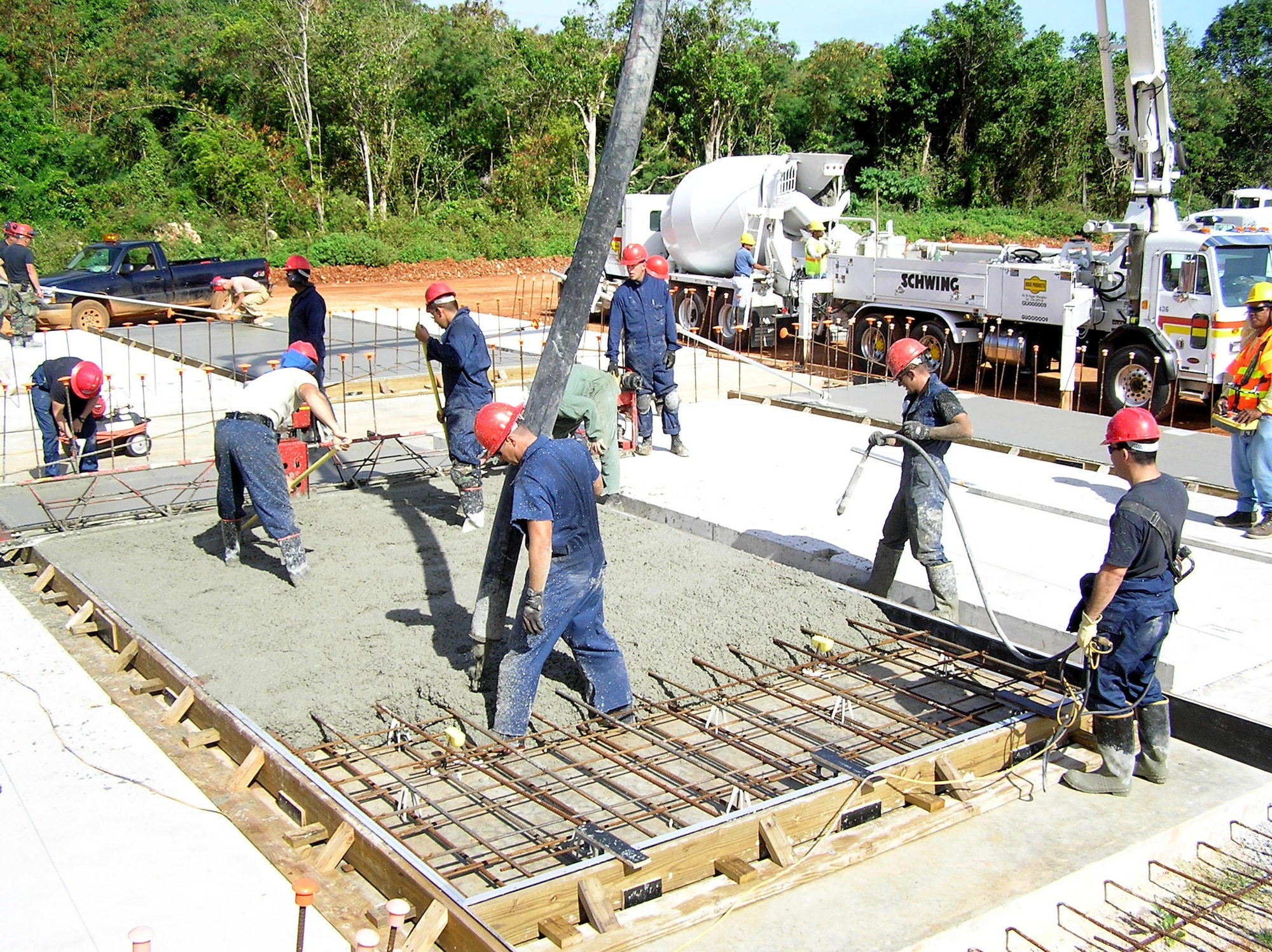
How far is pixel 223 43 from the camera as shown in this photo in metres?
32.9

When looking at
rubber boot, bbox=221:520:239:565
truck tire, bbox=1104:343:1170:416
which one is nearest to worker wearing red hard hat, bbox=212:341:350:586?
rubber boot, bbox=221:520:239:565

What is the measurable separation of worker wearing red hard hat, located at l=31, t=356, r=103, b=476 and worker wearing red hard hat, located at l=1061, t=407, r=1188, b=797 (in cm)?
789

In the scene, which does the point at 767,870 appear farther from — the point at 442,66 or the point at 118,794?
the point at 442,66

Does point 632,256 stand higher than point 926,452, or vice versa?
point 632,256

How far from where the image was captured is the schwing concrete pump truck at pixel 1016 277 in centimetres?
1277

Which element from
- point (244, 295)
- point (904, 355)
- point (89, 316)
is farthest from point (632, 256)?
point (89, 316)

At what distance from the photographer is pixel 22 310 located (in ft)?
→ 49.6

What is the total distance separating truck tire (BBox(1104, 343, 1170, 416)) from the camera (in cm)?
1284

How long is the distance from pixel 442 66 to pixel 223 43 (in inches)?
258

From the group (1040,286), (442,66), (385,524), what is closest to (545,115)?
(442,66)

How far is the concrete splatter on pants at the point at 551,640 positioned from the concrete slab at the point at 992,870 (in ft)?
4.90

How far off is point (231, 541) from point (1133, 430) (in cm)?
537

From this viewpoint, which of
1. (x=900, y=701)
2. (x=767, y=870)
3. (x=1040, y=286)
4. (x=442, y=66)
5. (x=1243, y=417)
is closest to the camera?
(x=767, y=870)

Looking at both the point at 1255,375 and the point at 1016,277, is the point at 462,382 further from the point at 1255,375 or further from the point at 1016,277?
the point at 1016,277
